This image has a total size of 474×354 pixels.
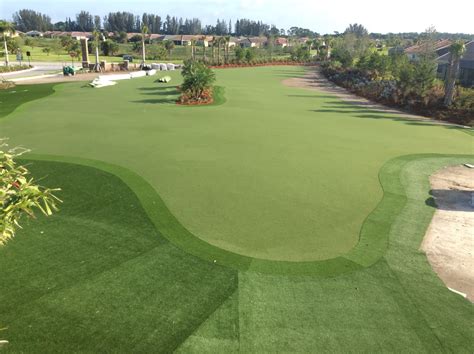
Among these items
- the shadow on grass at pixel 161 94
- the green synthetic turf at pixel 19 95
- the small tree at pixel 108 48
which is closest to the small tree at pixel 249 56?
the shadow on grass at pixel 161 94

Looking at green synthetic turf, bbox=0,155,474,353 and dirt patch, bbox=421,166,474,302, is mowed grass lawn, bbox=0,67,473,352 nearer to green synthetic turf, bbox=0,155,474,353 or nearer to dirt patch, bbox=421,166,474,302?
green synthetic turf, bbox=0,155,474,353

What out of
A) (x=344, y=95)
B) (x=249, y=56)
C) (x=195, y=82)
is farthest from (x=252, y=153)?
(x=249, y=56)

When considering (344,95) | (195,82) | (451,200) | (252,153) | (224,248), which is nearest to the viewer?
(224,248)

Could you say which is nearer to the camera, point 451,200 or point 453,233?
point 453,233

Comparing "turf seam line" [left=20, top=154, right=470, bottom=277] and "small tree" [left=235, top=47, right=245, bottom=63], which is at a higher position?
"small tree" [left=235, top=47, right=245, bottom=63]

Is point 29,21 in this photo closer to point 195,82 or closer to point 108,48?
point 108,48

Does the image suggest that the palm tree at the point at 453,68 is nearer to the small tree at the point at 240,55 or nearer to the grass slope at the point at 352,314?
the grass slope at the point at 352,314

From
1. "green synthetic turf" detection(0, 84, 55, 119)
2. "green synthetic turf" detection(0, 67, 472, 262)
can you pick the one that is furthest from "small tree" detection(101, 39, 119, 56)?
"green synthetic turf" detection(0, 67, 472, 262)
